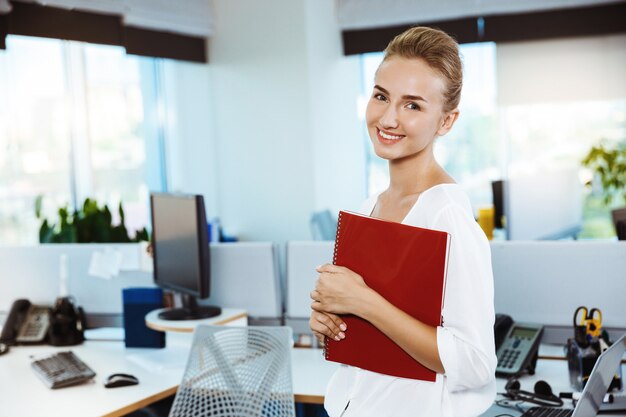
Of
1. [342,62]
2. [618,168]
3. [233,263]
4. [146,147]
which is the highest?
[342,62]

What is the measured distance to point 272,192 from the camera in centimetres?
513

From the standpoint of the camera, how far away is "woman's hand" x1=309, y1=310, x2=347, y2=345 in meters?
1.16

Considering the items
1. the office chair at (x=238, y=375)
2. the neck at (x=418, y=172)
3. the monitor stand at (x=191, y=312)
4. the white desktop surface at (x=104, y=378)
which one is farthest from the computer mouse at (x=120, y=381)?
the neck at (x=418, y=172)

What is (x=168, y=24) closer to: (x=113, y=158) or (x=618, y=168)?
(x=113, y=158)

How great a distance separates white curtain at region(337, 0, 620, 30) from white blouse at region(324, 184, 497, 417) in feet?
14.2

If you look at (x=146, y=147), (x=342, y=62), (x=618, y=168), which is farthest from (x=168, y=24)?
(x=618, y=168)

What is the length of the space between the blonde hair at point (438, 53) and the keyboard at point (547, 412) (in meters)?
0.98

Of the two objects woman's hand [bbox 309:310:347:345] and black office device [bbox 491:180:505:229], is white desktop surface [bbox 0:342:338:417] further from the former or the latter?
black office device [bbox 491:180:505:229]

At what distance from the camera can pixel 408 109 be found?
1.12 meters

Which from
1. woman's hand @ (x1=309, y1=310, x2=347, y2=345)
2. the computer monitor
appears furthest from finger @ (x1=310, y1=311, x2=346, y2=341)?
the computer monitor

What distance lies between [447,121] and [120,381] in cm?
141

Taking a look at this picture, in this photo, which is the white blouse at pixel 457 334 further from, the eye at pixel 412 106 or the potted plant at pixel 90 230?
the potted plant at pixel 90 230

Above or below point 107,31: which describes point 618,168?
below

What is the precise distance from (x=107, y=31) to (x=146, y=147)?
1155mm
